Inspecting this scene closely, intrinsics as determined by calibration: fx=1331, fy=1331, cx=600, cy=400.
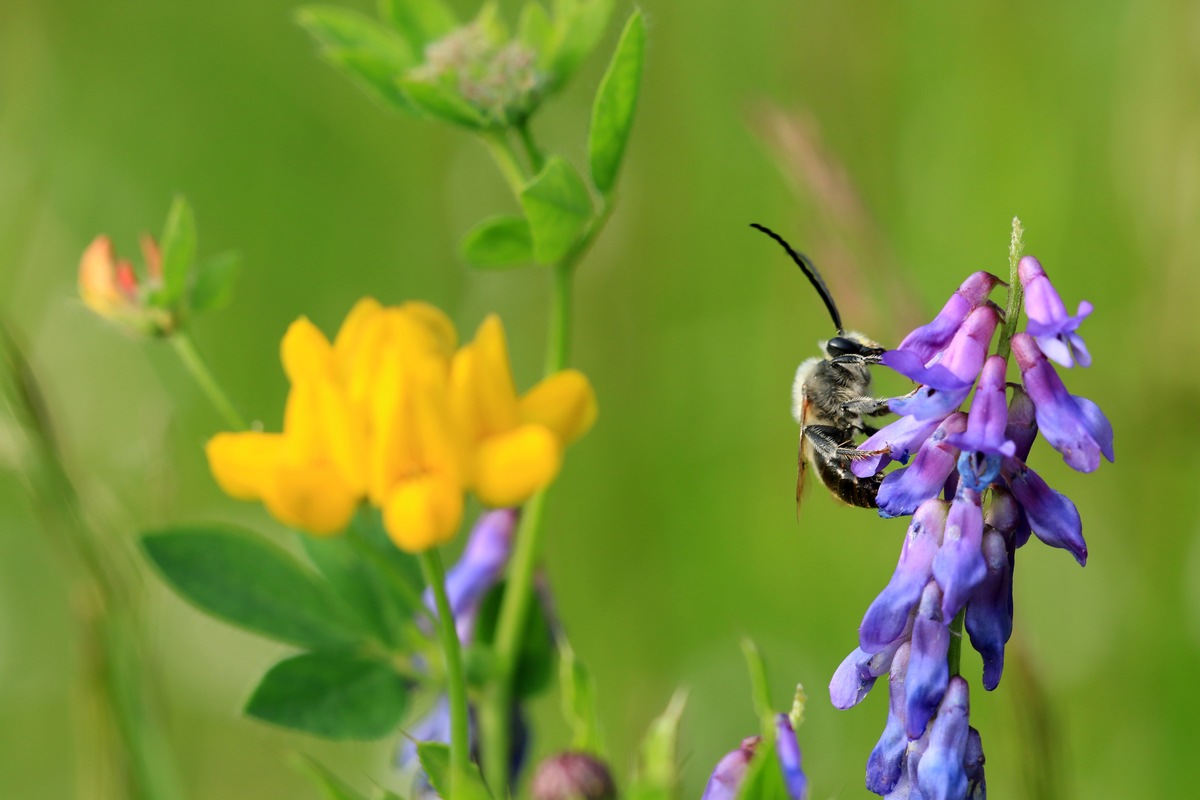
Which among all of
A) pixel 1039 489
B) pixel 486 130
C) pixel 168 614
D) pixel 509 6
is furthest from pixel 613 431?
pixel 1039 489

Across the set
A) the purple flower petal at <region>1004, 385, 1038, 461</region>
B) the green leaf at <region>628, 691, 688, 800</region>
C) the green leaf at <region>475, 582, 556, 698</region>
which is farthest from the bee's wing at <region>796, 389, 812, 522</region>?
the purple flower petal at <region>1004, 385, 1038, 461</region>

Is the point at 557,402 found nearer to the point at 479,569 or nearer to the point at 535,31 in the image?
the point at 479,569

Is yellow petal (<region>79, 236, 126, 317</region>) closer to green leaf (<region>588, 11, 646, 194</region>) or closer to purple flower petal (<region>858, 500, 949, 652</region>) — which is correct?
green leaf (<region>588, 11, 646, 194</region>)

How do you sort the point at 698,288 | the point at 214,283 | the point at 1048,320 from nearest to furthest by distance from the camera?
the point at 1048,320 < the point at 214,283 < the point at 698,288

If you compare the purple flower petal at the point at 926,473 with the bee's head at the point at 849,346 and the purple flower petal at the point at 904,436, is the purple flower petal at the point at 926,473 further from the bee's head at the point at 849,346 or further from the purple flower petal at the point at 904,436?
the bee's head at the point at 849,346

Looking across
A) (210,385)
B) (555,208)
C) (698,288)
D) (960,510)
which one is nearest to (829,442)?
(555,208)

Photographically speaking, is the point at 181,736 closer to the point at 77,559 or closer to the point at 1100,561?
the point at 77,559
